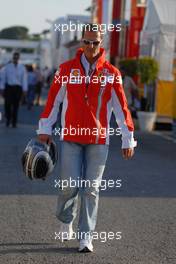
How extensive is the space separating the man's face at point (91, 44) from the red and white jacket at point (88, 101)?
0.24ft

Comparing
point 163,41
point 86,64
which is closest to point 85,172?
point 86,64

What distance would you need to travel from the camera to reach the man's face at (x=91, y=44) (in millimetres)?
6758

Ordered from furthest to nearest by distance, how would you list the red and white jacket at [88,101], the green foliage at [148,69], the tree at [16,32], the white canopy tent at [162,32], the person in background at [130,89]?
the tree at [16,32]
the person in background at [130,89]
the green foliage at [148,69]
the white canopy tent at [162,32]
the red and white jacket at [88,101]

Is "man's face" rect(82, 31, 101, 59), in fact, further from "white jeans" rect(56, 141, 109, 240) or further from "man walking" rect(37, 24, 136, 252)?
"white jeans" rect(56, 141, 109, 240)

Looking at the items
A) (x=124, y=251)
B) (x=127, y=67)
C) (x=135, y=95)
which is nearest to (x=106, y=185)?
(x=124, y=251)

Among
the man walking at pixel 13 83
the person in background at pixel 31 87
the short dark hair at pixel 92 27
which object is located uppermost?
the short dark hair at pixel 92 27

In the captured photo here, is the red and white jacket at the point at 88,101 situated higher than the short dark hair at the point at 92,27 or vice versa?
the short dark hair at the point at 92,27

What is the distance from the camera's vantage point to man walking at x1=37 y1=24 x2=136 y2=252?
266 inches

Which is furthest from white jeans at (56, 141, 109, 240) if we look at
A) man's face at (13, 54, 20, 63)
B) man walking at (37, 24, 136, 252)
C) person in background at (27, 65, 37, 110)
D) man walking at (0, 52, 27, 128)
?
person in background at (27, 65, 37, 110)

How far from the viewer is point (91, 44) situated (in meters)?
6.77

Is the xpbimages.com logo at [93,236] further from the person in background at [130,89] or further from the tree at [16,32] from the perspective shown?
the tree at [16,32]

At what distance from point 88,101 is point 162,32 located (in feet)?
45.2

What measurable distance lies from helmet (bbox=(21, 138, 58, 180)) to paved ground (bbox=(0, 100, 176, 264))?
647 mm

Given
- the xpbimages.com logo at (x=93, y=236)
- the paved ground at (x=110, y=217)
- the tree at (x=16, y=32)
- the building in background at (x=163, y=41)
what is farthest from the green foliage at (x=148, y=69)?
the tree at (x=16, y=32)
